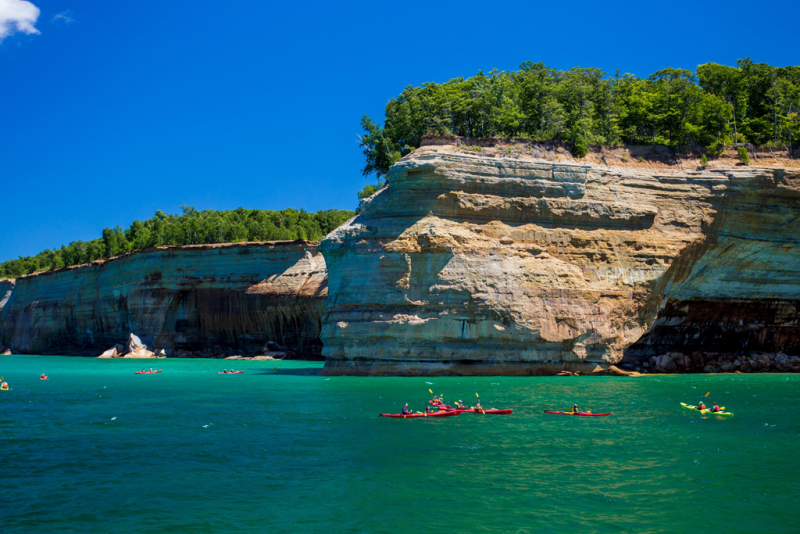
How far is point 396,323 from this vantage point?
121 ft

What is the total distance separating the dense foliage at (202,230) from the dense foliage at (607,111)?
115 ft

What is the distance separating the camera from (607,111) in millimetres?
54656

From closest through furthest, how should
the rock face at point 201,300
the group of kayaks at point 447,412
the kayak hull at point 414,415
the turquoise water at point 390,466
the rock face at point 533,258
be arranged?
the turquoise water at point 390,466
the kayak hull at point 414,415
the group of kayaks at point 447,412
the rock face at point 533,258
the rock face at point 201,300

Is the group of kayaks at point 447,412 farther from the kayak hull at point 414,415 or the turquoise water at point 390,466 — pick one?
the turquoise water at point 390,466

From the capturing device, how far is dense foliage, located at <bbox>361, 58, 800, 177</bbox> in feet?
161

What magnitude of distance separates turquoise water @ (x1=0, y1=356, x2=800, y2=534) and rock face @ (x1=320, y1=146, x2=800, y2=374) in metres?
8.43

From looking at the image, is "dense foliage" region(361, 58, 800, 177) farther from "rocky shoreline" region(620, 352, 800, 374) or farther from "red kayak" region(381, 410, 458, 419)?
"red kayak" region(381, 410, 458, 419)

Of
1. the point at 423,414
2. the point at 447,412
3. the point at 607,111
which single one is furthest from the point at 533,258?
the point at 607,111

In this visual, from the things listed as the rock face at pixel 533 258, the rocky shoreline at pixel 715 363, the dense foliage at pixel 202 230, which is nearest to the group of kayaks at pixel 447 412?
the rock face at pixel 533 258

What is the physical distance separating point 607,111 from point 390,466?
47188 mm

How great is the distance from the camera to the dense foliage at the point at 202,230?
3622 inches

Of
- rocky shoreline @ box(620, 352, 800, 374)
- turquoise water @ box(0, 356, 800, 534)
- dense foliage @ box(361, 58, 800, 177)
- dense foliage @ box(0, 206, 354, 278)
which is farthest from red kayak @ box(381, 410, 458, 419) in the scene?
dense foliage @ box(0, 206, 354, 278)

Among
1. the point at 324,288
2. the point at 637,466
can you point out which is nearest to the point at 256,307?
the point at 324,288

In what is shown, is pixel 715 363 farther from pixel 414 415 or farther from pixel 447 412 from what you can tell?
pixel 414 415
